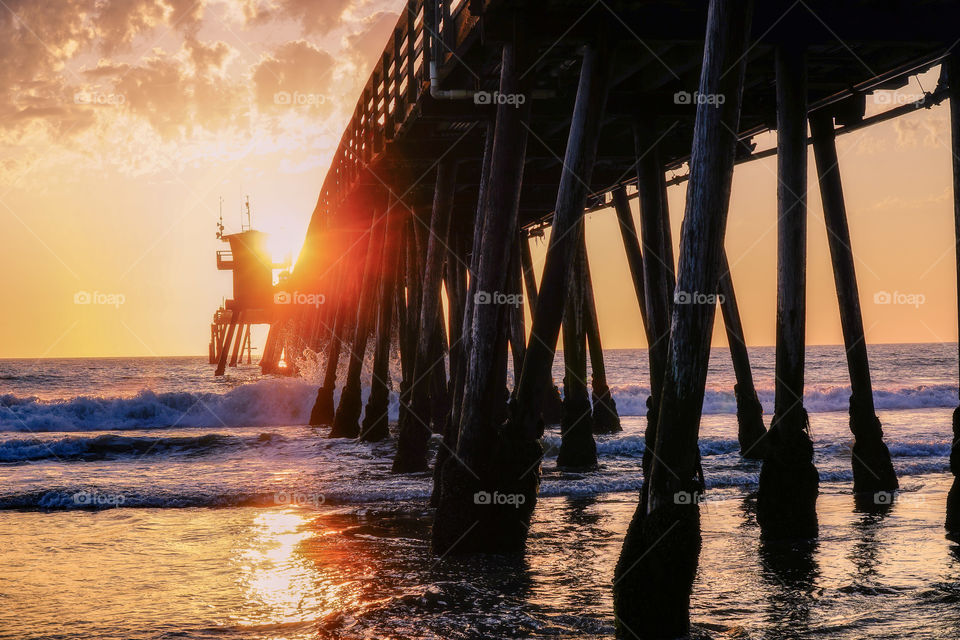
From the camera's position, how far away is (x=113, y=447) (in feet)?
60.5

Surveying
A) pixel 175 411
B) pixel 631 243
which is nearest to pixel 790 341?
pixel 631 243

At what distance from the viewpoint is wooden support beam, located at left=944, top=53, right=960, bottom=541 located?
6.41 metres

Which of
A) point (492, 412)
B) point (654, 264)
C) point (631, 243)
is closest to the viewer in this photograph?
point (492, 412)

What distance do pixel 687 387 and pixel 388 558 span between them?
11.8 ft

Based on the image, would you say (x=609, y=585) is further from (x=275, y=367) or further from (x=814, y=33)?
(x=275, y=367)

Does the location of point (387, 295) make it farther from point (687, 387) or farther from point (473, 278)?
point (687, 387)

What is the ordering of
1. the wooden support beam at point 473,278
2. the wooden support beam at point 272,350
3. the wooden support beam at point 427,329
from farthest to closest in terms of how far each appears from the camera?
the wooden support beam at point 272,350
the wooden support beam at point 427,329
the wooden support beam at point 473,278

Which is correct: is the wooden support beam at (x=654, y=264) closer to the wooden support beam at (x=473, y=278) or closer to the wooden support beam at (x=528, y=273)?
the wooden support beam at (x=473, y=278)

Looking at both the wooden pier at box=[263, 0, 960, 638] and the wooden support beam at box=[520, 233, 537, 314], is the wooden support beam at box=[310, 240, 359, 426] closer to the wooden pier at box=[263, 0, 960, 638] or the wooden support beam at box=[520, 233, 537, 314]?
the wooden support beam at box=[520, 233, 537, 314]

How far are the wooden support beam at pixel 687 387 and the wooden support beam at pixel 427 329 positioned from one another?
5.79 m

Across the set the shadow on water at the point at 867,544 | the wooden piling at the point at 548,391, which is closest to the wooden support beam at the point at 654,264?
the shadow on water at the point at 867,544

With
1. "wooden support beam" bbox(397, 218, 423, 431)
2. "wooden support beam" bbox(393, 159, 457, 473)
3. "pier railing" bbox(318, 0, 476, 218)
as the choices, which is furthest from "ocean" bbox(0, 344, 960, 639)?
"pier railing" bbox(318, 0, 476, 218)

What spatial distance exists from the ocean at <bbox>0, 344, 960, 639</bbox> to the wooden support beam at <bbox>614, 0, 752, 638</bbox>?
56 centimetres

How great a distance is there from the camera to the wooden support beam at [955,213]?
21.0ft
